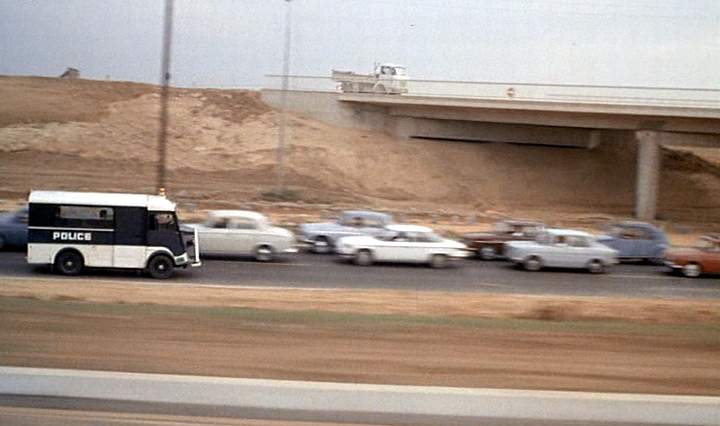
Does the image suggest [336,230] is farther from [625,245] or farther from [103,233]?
[625,245]

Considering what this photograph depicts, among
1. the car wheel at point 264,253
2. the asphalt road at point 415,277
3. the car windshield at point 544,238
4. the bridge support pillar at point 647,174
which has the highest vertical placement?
the bridge support pillar at point 647,174

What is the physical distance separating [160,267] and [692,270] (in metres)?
15.6

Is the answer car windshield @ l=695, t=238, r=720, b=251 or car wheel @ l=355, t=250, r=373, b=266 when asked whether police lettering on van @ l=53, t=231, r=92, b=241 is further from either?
car windshield @ l=695, t=238, r=720, b=251

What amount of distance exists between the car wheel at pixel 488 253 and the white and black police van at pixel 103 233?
35.3ft

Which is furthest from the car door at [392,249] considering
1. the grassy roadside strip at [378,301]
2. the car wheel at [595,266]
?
the grassy roadside strip at [378,301]

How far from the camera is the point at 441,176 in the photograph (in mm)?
55844

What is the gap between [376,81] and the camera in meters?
58.3

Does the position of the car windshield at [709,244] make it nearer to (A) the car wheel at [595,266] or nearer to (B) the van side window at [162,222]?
(A) the car wheel at [595,266]

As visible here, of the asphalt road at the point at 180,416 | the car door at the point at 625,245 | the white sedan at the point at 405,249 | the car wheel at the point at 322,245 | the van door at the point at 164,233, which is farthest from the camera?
the car door at the point at 625,245

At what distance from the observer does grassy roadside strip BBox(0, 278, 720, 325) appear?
15.3 m

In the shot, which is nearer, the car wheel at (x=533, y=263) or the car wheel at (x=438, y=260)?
the car wheel at (x=438, y=260)

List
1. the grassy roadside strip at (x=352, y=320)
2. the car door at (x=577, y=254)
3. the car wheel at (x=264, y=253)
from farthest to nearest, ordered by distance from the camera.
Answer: the car door at (x=577, y=254) → the car wheel at (x=264, y=253) → the grassy roadside strip at (x=352, y=320)

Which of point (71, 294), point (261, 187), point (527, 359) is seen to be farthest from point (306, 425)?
point (261, 187)

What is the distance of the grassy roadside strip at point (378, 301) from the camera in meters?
15.3
